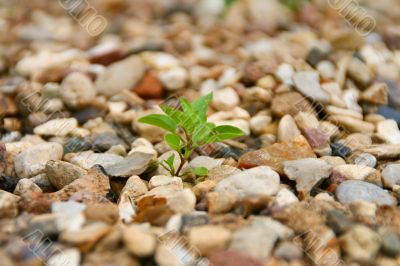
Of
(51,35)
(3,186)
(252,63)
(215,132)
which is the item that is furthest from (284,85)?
(51,35)

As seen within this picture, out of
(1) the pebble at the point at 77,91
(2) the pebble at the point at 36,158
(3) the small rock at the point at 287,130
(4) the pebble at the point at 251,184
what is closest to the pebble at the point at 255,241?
(4) the pebble at the point at 251,184

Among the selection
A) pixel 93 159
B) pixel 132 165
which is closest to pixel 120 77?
pixel 93 159

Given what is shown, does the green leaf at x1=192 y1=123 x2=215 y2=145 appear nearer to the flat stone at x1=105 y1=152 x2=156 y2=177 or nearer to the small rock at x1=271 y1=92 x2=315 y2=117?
the flat stone at x1=105 y1=152 x2=156 y2=177

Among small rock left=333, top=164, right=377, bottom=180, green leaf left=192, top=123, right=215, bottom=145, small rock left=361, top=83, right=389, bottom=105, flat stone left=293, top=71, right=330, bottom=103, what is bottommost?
green leaf left=192, top=123, right=215, bottom=145

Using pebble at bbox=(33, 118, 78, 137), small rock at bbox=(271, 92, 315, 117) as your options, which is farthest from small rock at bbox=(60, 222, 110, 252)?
small rock at bbox=(271, 92, 315, 117)

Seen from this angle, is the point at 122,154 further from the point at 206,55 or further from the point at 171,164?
the point at 206,55

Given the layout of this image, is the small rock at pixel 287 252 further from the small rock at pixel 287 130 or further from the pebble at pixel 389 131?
the pebble at pixel 389 131

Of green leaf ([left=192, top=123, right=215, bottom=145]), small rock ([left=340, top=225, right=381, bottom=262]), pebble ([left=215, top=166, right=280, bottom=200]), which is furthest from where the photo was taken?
green leaf ([left=192, top=123, right=215, bottom=145])
